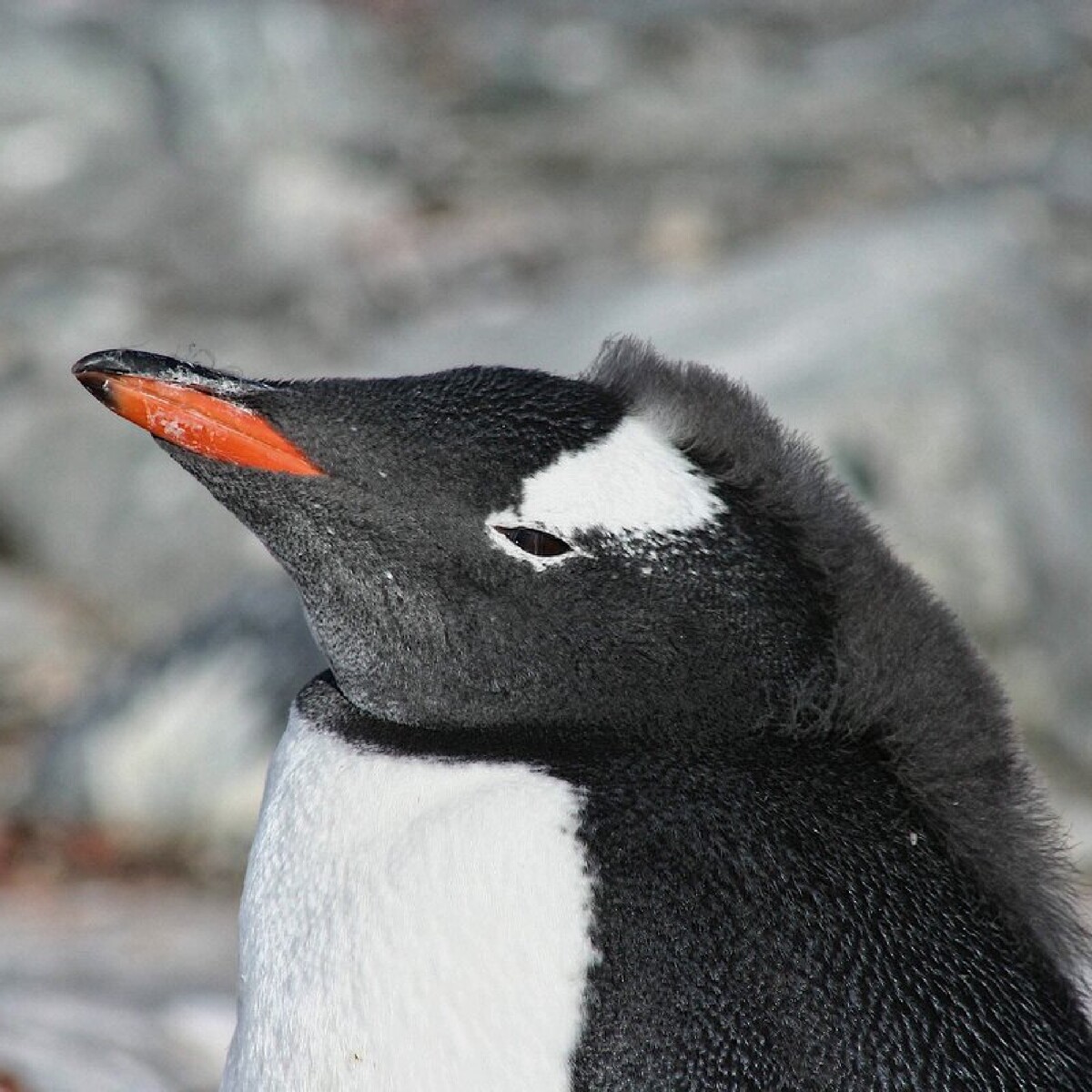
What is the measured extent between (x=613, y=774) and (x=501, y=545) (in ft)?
0.78

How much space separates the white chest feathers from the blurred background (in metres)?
0.84

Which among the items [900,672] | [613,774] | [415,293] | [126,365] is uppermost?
[415,293]

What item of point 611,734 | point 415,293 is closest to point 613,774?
point 611,734

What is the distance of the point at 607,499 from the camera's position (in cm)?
163

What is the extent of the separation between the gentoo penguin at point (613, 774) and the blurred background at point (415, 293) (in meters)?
0.99

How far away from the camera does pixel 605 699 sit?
1655mm

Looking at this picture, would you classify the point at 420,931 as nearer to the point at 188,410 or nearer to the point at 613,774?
the point at 613,774

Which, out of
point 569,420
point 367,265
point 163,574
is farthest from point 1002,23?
point 569,420

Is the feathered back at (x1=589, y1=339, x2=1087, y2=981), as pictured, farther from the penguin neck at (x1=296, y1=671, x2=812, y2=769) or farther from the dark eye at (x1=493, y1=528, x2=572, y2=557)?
the dark eye at (x1=493, y1=528, x2=572, y2=557)

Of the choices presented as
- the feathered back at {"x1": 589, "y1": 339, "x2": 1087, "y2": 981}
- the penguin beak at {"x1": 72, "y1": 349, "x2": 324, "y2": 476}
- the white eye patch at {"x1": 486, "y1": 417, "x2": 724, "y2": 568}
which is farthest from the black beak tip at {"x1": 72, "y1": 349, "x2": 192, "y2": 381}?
the feathered back at {"x1": 589, "y1": 339, "x2": 1087, "y2": 981}

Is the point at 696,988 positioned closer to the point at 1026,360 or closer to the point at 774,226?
the point at 1026,360

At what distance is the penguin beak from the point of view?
163cm

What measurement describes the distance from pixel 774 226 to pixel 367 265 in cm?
183

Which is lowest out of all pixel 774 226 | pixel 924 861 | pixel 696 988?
pixel 696 988
